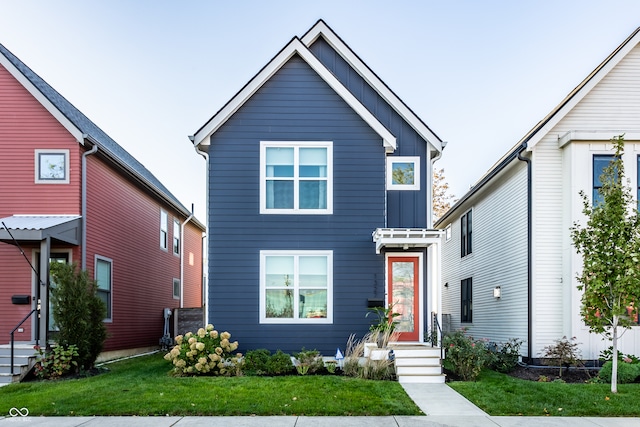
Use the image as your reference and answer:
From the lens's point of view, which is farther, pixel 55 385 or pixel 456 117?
pixel 456 117

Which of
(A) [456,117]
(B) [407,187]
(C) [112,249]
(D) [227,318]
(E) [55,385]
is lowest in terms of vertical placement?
(E) [55,385]

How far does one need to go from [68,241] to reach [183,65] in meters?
9.05

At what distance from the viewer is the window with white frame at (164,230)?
1947 cm

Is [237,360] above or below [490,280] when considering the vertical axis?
below

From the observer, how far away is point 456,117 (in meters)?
25.9

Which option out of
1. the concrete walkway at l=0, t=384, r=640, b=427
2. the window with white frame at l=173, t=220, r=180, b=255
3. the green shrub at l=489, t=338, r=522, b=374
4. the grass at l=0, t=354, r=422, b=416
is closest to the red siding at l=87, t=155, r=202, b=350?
the window with white frame at l=173, t=220, r=180, b=255

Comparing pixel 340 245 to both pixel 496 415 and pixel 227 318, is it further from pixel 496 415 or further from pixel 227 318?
pixel 496 415

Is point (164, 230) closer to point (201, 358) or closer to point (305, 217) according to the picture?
point (305, 217)

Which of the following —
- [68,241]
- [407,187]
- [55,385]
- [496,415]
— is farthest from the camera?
[407,187]

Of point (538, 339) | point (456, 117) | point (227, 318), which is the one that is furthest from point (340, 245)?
point (456, 117)

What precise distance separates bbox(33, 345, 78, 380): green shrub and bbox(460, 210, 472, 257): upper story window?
12.9 m

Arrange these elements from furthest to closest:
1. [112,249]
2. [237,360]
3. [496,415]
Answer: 1. [112,249]
2. [237,360]
3. [496,415]

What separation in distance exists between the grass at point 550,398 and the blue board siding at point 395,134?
4.27 m

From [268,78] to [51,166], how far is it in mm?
5660
